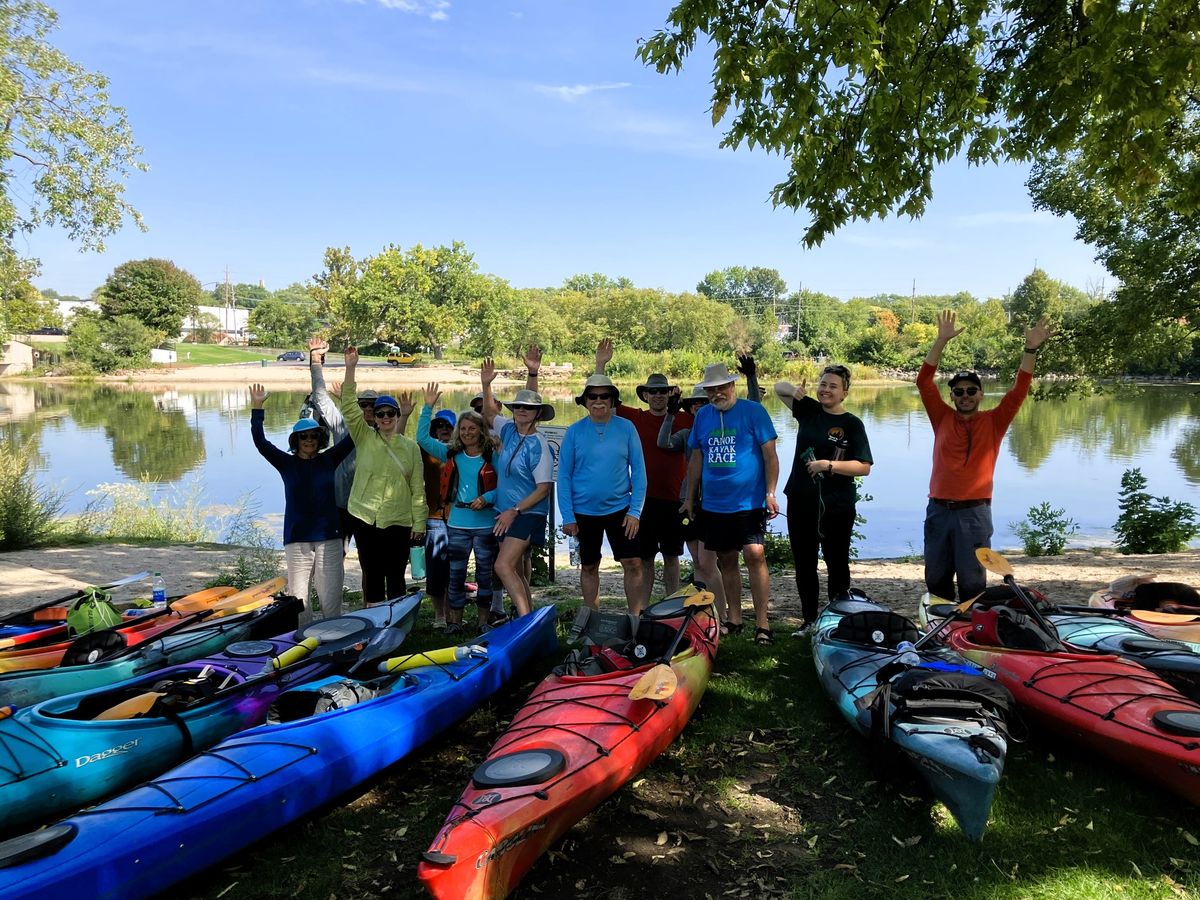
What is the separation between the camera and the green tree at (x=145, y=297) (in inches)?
2244

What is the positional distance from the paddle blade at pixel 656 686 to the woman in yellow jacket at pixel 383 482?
244 centimetres

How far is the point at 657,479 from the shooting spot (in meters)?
5.43

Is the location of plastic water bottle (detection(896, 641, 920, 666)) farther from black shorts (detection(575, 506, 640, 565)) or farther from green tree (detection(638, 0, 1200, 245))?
green tree (detection(638, 0, 1200, 245))

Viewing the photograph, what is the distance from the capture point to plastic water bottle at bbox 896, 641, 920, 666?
3.90 metres

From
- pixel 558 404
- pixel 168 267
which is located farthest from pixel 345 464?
pixel 168 267

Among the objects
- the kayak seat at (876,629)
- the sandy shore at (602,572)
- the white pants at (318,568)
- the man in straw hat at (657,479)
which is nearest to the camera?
the kayak seat at (876,629)

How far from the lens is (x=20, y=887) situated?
8.05 feet

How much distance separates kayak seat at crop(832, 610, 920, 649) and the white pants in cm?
341

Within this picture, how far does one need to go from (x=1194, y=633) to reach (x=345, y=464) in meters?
5.76

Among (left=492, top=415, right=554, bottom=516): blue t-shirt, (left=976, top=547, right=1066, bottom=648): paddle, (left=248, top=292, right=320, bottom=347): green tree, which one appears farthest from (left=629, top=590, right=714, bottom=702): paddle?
(left=248, top=292, right=320, bottom=347): green tree

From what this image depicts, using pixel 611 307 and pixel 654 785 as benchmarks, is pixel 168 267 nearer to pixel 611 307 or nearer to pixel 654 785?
pixel 611 307

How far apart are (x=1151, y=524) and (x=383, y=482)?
32.2 feet

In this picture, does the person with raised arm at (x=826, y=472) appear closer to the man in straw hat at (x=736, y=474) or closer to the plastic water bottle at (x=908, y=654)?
the man in straw hat at (x=736, y=474)

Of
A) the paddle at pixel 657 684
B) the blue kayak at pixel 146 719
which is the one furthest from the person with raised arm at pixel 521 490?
the paddle at pixel 657 684
